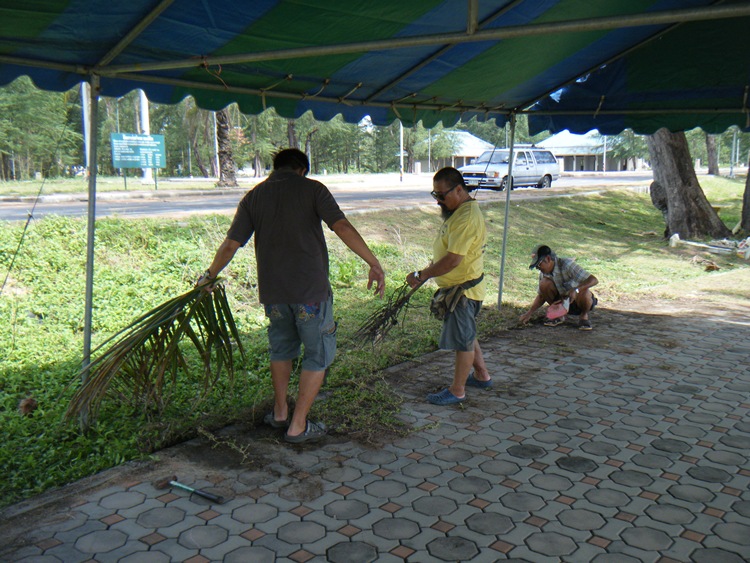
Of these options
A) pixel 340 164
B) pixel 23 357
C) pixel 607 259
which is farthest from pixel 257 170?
pixel 23 357

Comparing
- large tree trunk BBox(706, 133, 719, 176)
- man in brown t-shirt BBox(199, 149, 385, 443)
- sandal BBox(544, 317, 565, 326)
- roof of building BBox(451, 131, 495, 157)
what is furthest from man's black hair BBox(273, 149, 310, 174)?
roof of building BBox(451, 131, 495, 157)

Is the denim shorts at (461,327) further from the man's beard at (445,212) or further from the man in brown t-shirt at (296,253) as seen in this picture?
the man in brown t-shirt at (296,253)

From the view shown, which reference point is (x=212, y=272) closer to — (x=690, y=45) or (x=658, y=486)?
(x=658, y=486)

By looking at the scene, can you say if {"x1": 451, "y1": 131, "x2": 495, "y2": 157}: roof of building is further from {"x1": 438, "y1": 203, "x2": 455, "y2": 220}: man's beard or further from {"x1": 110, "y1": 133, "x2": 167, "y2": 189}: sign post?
{"x1": 438, "y1": 203, "x2": 455, "y2": 220}: man's beard

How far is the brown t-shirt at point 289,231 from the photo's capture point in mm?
3740

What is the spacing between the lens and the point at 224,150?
23.0 m

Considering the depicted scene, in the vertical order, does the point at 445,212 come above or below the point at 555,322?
above

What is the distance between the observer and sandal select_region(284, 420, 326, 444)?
3.97 metres

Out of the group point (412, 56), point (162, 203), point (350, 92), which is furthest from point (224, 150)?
point (412, 56)

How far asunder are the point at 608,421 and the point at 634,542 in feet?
5.09

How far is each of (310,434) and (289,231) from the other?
4.12 feet

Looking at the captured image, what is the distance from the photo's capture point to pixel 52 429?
4211 mm

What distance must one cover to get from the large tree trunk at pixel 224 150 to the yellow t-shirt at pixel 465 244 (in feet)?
61.5

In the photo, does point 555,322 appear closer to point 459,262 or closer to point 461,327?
point 461,327
